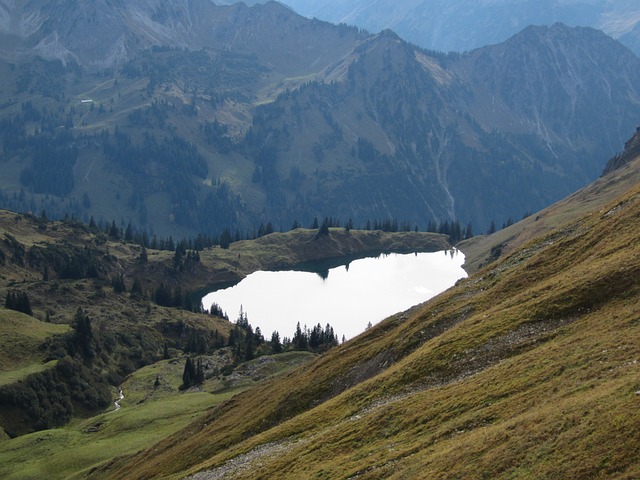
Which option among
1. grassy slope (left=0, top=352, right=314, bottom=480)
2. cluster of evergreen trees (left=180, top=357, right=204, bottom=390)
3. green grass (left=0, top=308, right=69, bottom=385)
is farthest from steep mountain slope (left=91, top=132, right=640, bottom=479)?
green grass (left=0, top=308, right=69, bottom=385)

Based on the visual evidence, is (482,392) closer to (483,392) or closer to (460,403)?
(483,392)

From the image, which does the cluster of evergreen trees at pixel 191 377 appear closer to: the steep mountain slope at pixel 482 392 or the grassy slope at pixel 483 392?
the steep mountain slope at pixel 482 392

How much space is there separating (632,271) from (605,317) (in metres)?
6.20

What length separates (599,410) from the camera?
133 feet

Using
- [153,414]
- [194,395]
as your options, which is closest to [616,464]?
[153,414]

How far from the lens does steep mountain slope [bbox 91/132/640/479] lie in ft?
134

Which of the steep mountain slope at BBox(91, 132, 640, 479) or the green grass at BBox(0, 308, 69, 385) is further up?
the green grass at BBox(0, 308, 69, 385)

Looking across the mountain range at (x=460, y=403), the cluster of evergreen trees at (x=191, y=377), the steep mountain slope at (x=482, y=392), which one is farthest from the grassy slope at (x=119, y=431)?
the steep mountain slope at (x=482, y=392)

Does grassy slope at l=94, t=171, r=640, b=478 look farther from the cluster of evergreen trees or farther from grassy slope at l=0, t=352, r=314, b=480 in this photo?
the cluster of evergreen trees

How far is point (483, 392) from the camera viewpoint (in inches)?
2099

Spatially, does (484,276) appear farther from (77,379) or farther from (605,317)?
(77,379)

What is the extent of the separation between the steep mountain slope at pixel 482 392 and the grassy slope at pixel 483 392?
0.48 feet

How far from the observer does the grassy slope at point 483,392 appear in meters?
40.8

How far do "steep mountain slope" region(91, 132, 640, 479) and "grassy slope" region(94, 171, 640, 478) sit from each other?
145 mm
